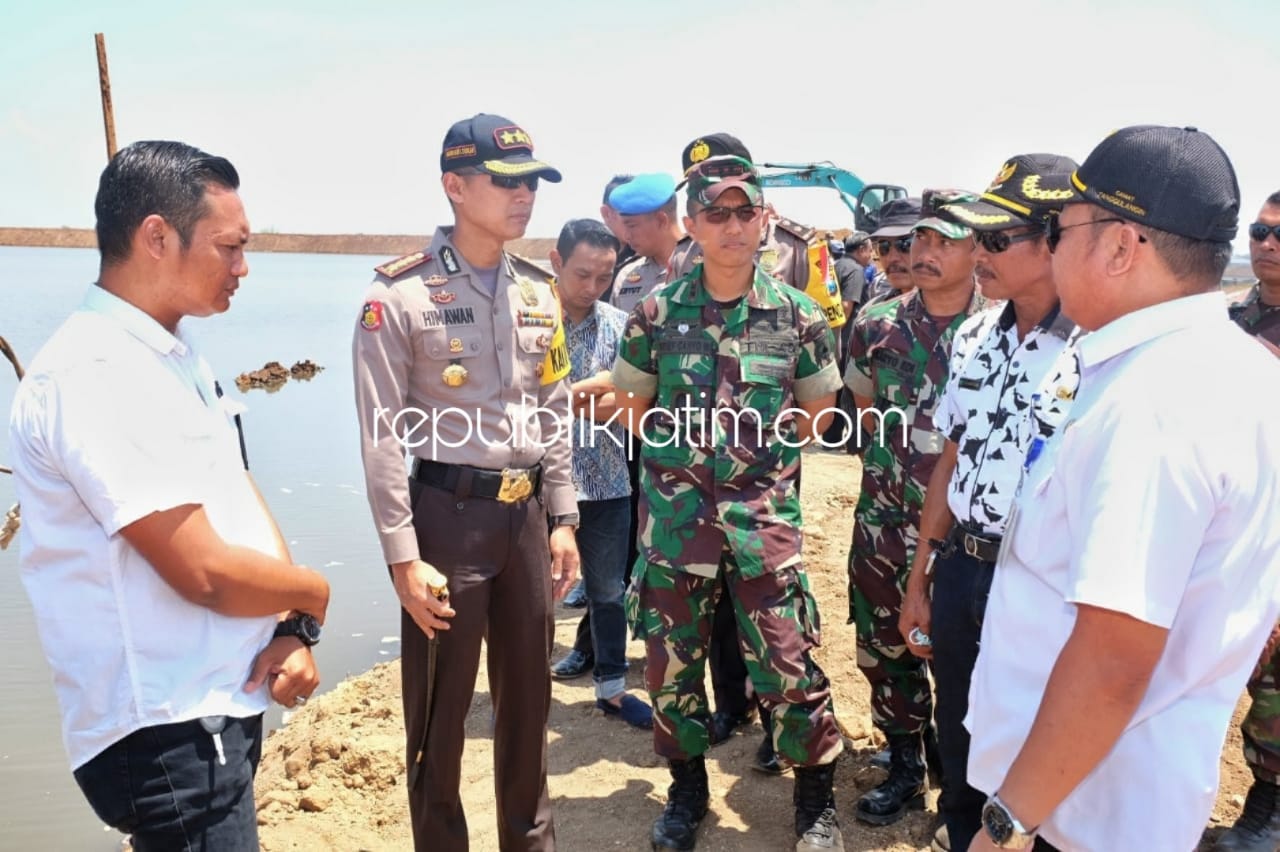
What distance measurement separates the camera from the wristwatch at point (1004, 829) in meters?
1.46

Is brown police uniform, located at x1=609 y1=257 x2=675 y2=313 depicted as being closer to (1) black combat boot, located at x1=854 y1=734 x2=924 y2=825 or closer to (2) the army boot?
(1) black combat boot, located at x1=854 y1=734 x2=924 y2=825

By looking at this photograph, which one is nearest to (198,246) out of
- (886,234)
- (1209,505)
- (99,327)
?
(99,327)

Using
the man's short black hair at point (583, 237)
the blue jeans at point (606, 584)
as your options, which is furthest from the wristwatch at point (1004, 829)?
the man's short black hair at point (583, 237)

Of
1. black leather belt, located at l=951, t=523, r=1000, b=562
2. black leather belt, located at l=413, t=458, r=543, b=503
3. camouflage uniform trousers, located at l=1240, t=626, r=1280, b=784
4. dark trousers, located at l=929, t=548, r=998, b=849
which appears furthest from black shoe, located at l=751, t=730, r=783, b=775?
camouflage uniform trousers, located at l=1240, t=626, r=1280, b=784

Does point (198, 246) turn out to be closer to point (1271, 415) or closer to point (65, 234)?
point (1271, 415)

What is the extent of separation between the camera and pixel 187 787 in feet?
5.88

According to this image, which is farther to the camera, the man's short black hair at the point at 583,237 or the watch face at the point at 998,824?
the man's short black hair at the point at 583,237

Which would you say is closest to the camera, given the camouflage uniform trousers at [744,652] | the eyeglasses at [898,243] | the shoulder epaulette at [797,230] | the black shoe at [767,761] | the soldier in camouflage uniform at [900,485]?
the camouflage uniform trousers at [744,652]

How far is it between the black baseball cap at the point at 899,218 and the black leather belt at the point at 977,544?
1.67 meters

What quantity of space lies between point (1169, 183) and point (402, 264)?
85.5 inches

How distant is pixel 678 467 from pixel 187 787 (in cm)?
187

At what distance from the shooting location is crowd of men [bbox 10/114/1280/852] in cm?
142

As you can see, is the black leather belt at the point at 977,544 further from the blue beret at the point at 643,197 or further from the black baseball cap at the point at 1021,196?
the blue beret at the point at 643,197

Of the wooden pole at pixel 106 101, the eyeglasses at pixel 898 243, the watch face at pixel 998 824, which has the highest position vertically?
the wooden pole at pixel 106 101
